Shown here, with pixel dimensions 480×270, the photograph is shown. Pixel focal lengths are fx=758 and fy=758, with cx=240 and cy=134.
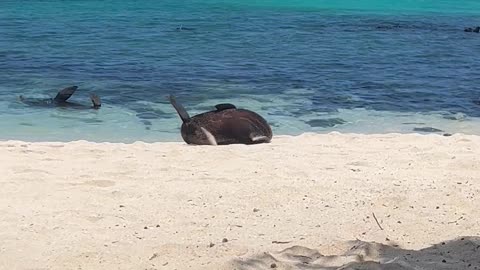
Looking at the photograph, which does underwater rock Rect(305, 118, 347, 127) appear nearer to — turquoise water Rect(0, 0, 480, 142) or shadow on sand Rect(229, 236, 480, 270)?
turquoise water Rect(0, 0, 480, 142)

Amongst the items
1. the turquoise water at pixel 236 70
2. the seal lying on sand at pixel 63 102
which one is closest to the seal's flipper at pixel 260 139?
the turquoise water at pixel 236 70

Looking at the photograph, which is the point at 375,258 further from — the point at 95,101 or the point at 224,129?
the point at 95,101

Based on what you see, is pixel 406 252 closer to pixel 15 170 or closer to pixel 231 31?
pixel 15 170

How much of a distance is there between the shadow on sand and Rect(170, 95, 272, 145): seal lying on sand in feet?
11.5

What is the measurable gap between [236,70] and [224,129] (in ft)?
23.8

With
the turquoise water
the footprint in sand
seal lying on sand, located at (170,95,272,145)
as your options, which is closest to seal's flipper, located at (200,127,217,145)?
seal lying on sand, located at (170,95,272,145)

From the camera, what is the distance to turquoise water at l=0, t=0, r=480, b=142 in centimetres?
973

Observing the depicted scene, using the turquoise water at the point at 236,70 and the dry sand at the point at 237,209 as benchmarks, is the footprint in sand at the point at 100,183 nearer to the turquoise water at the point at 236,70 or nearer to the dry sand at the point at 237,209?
the dry sand at the point at 237,209

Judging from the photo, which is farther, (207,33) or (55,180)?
(207,33)

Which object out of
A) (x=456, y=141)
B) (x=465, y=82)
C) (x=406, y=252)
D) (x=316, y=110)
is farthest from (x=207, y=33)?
(x=406, y=252)

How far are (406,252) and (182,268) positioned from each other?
1.17 m

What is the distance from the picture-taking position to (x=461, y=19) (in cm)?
2964

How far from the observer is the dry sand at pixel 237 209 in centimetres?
382

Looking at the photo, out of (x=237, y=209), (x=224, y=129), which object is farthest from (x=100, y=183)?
(x=224, y=129)
